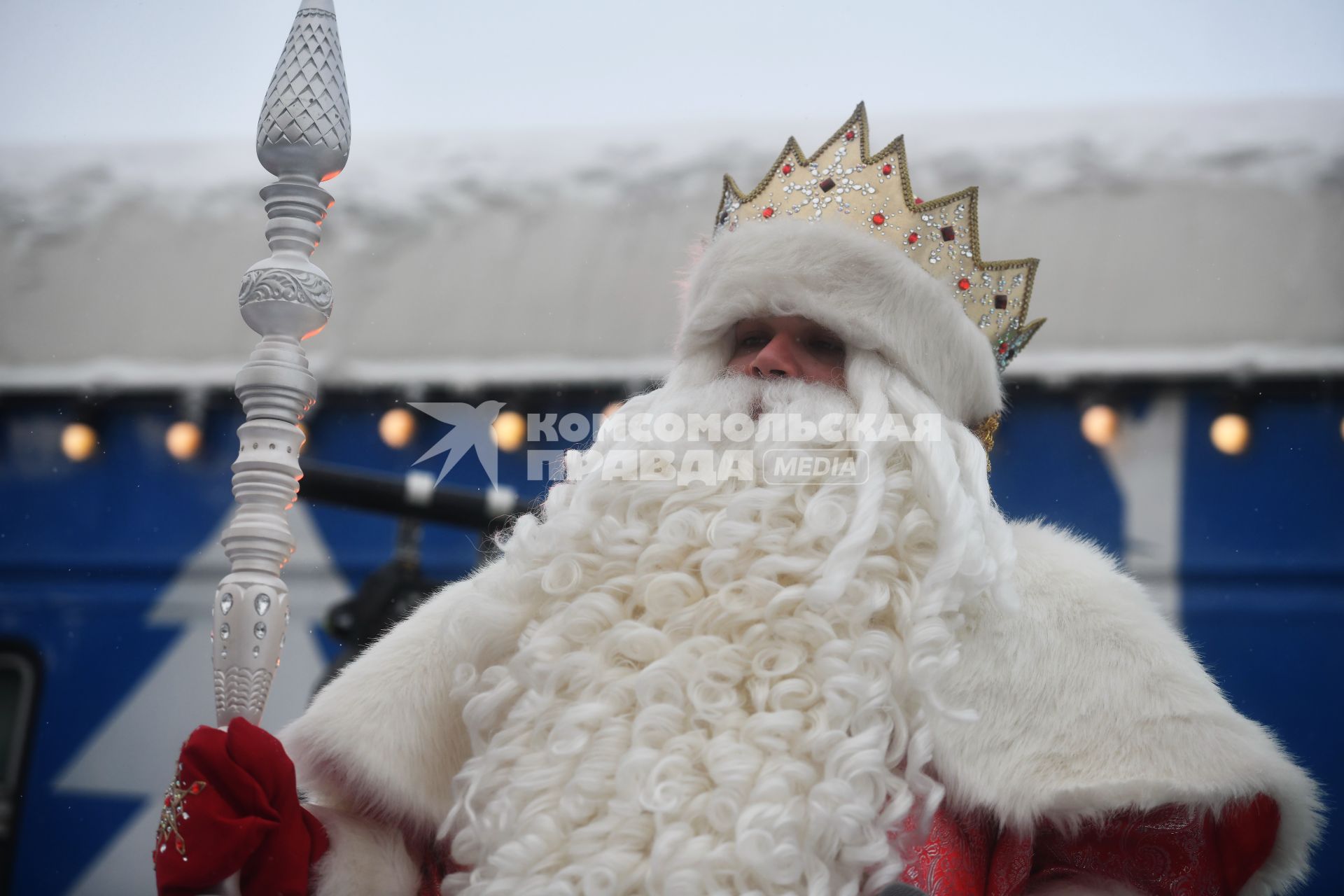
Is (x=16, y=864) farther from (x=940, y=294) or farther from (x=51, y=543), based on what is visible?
(x=940, y=294)

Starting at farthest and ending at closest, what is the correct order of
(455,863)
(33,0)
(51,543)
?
(51,543) → (33,0) → (455,863)

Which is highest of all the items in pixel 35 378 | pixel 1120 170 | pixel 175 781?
pixel 1120 170

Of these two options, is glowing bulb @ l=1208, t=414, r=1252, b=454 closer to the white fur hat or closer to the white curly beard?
the white fur hat

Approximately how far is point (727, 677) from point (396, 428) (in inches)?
120

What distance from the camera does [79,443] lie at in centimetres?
443

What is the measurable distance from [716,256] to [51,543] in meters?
3.51

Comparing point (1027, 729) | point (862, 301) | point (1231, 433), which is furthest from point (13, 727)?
point (1231, 433)

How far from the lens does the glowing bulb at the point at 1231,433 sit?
384 centimetres

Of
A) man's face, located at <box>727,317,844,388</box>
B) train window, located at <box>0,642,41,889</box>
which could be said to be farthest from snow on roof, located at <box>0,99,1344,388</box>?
man's face, located at <box>727,317,844,388</box>

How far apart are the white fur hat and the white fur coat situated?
29 cm

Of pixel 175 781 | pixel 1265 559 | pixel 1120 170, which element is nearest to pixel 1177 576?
pixel 1265 559

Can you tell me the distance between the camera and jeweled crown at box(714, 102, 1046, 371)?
74.3 inches

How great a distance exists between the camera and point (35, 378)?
173 inches

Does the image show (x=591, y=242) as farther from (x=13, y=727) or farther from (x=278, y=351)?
(x=278, y=351)
